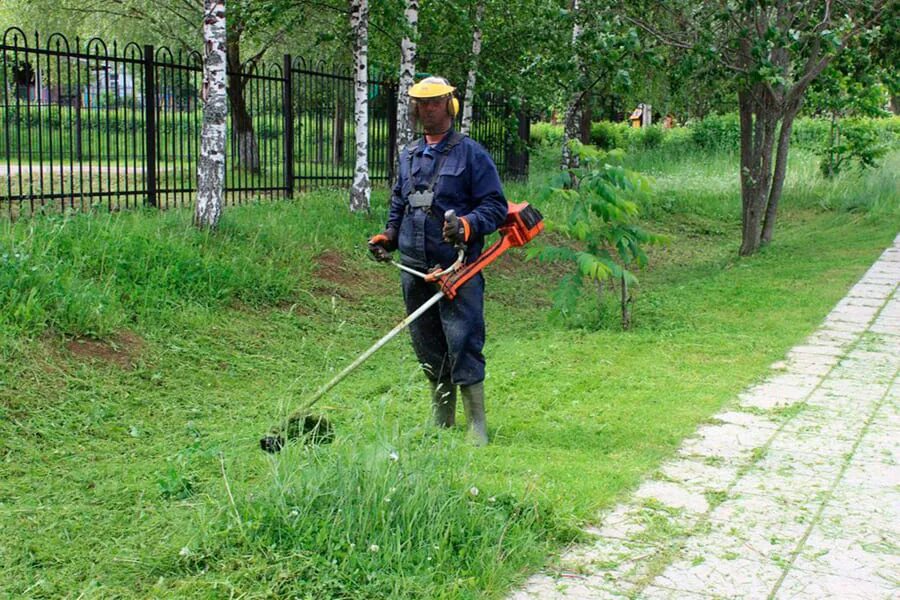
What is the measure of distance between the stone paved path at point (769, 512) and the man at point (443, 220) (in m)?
1.24

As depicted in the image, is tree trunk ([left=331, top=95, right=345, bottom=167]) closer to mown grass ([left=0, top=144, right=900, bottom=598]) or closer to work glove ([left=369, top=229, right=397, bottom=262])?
mown grass ([left=0, top=144, right=900, bottom=598])

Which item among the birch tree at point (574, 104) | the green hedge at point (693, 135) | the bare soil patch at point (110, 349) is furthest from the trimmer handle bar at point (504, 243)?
the green hedge at point (693, 135)

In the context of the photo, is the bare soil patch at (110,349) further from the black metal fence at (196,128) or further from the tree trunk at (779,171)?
the tree trunk at (779,171)

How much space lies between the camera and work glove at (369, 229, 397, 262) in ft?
18.6

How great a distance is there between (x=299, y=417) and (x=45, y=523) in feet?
4.28

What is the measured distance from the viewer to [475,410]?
567 centimetres

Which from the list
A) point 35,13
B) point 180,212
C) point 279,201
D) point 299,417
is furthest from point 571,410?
point 35,13

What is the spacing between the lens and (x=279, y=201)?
12562mm

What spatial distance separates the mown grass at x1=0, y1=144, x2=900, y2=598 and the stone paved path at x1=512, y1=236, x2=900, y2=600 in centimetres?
21

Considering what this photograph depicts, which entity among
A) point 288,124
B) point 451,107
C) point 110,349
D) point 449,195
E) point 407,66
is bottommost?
point 110,349

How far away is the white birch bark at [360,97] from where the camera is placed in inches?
470

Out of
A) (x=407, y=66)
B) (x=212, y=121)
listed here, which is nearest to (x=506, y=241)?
(x=212, y=121)

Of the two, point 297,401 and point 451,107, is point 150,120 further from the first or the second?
point 451,107

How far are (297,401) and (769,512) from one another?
3.31 metres
